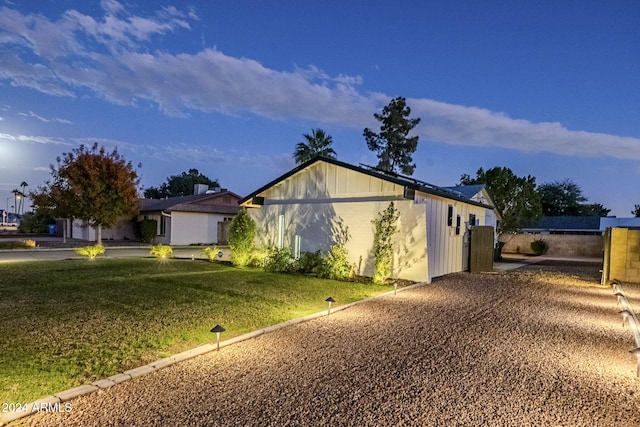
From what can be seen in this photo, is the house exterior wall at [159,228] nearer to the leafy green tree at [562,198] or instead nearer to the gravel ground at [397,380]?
the gravel ground at [397,380]

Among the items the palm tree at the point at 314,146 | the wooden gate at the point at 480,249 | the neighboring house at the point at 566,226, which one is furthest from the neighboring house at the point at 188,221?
the neighboring house at the point at 566,226

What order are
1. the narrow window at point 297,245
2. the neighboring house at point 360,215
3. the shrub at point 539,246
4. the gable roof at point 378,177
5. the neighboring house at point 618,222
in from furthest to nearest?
the neighboring house at point 618,222, the shrub at point 539,246, the narrow window at point 297,245, the neighboring house at point 360,215, the gable roof at point 378,177

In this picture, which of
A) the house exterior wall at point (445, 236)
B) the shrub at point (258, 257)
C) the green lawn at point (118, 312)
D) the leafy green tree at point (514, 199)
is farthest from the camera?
the leafy green tree at point (514, 199)

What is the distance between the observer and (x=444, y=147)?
1261 inches

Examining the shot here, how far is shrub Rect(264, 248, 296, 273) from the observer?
1234cm

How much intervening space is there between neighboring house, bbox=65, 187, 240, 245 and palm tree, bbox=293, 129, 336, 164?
6.58 meters

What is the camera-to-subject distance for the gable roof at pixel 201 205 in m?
23.5

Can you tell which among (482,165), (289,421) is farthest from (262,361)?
(482,165)

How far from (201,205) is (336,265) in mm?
16581

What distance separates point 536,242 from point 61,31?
28.9 metres

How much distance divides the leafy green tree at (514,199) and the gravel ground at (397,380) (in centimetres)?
1778

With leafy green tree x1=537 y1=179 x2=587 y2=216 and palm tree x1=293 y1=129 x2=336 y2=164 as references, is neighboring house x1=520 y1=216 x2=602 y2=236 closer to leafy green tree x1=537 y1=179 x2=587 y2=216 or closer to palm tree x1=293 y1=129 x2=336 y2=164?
leafy green tree x1=537 y1=179 x2=587 y2=216

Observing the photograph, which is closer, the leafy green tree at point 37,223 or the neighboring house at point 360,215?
the neighboring house at point 360,215

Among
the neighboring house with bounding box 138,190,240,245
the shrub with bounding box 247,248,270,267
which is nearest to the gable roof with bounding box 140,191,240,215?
the neighboring house with bounding box 138,190,240,245
